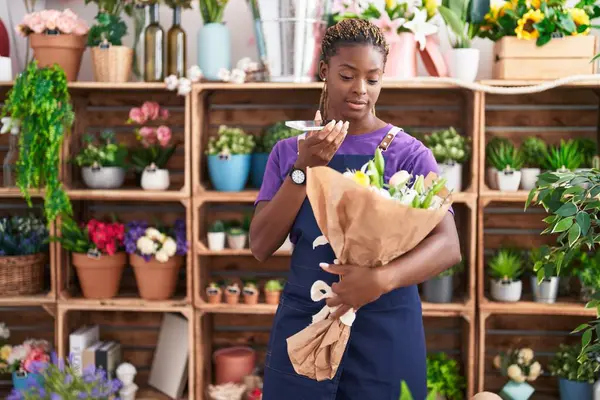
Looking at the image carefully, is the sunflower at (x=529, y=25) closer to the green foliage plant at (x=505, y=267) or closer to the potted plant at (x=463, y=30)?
the potted plant at (x=463, y=30)

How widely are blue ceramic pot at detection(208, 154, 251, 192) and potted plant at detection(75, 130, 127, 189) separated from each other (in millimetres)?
394

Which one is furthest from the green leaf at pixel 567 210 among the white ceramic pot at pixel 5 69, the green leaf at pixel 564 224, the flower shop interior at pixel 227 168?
the white ceramic pot at pixel 5 69

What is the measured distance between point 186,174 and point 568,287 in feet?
5.50

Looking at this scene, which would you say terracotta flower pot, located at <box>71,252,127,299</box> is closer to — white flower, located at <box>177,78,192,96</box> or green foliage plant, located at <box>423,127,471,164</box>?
white flower, located at <box>177,78,192,96</box>

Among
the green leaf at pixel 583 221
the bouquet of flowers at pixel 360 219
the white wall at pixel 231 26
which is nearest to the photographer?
the bouquet of flowers at pixel 360 219

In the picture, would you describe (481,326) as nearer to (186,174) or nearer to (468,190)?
(468,190)

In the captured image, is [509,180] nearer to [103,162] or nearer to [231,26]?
[231,26]

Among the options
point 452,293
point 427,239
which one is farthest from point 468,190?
point 427,239

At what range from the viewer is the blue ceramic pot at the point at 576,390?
289 centimetres

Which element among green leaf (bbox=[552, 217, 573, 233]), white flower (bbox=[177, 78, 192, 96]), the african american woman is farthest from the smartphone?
white flower (bbox=[177, 78, 192, 96])

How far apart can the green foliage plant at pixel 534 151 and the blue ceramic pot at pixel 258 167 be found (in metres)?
1.08

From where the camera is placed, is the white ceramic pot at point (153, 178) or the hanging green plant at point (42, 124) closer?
the hanging green plant at point (42, 124)

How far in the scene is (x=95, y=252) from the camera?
9.68 ft

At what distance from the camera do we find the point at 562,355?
300cm
